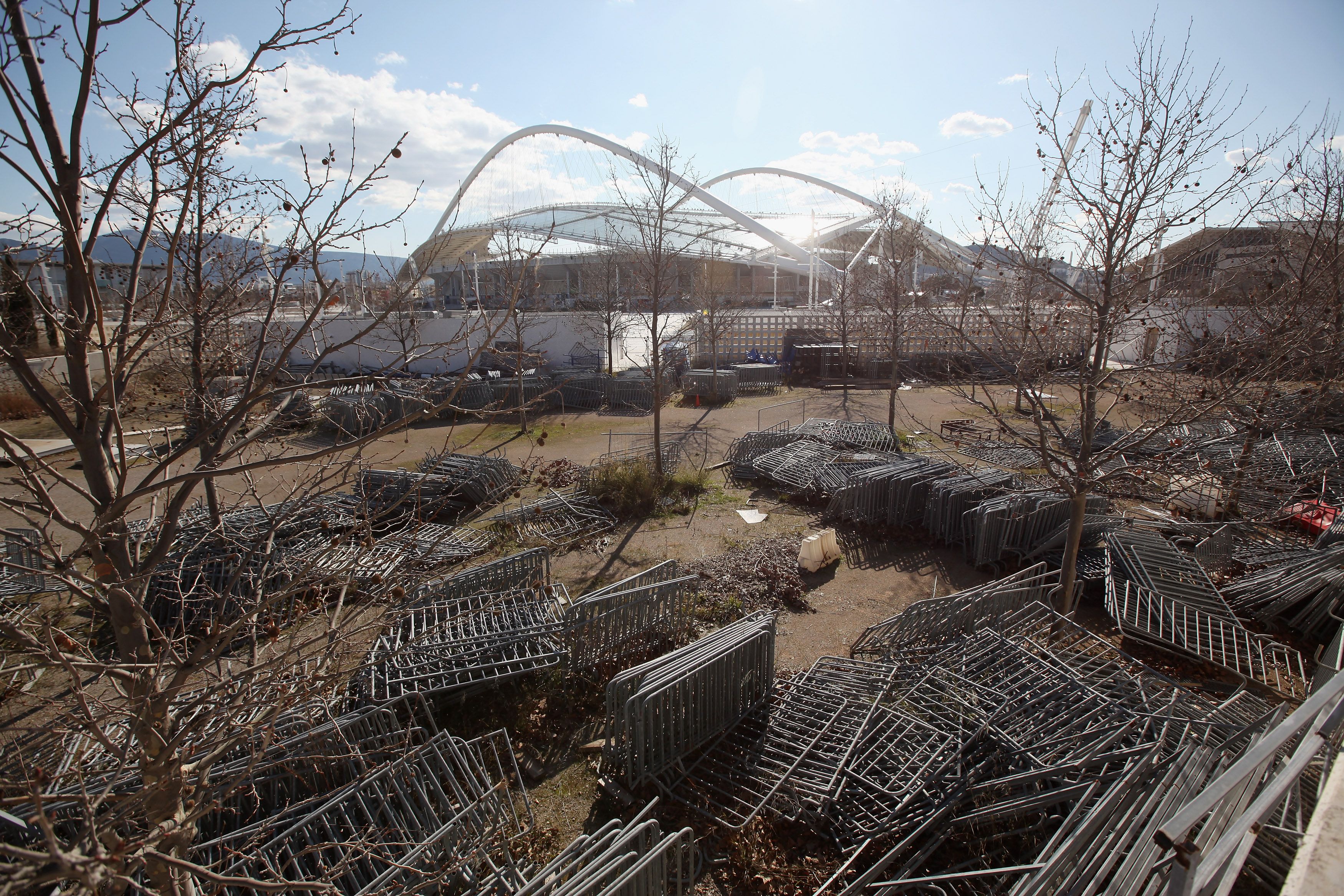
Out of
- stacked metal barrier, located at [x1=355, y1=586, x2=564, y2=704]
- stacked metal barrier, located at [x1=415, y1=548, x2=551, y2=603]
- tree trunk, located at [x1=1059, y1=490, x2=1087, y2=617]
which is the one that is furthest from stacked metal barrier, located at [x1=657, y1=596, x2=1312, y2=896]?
stacked metal barrier, located at [x1=415, y1=548, x2=551, y2=603]

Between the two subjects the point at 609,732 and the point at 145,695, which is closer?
the point at 145,695

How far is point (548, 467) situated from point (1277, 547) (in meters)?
11.6

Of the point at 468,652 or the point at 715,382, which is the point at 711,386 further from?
the point at 468,652

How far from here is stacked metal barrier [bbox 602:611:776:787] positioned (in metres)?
4.89

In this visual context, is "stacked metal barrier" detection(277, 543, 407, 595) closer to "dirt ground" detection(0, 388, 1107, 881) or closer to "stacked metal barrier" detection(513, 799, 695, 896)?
"dirt ground" detection(0, 388, 1107, 881)

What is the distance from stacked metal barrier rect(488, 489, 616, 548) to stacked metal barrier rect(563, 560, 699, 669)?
9.48 ft

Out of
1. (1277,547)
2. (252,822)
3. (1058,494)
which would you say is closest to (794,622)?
(1058,494)

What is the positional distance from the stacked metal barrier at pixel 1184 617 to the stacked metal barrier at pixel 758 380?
1577 centimetres

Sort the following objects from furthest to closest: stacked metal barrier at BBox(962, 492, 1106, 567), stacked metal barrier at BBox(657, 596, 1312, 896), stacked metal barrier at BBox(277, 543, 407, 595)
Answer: stacked metal barrier at BBox(962, 492, 1106, 567) < stacked metal barrier at BBox(657, 596, 1312, 896) < stacked metal barrier at BBox(277, 543, 407, 595)

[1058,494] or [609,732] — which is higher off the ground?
[1058,494]

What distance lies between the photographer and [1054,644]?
6035 millimetres

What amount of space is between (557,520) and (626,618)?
4.20 m

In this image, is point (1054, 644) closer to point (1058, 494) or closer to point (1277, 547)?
point (1058, 494)

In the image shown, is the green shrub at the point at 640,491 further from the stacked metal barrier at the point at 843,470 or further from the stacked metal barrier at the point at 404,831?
the stacked metal barrier at the point at 404,831
